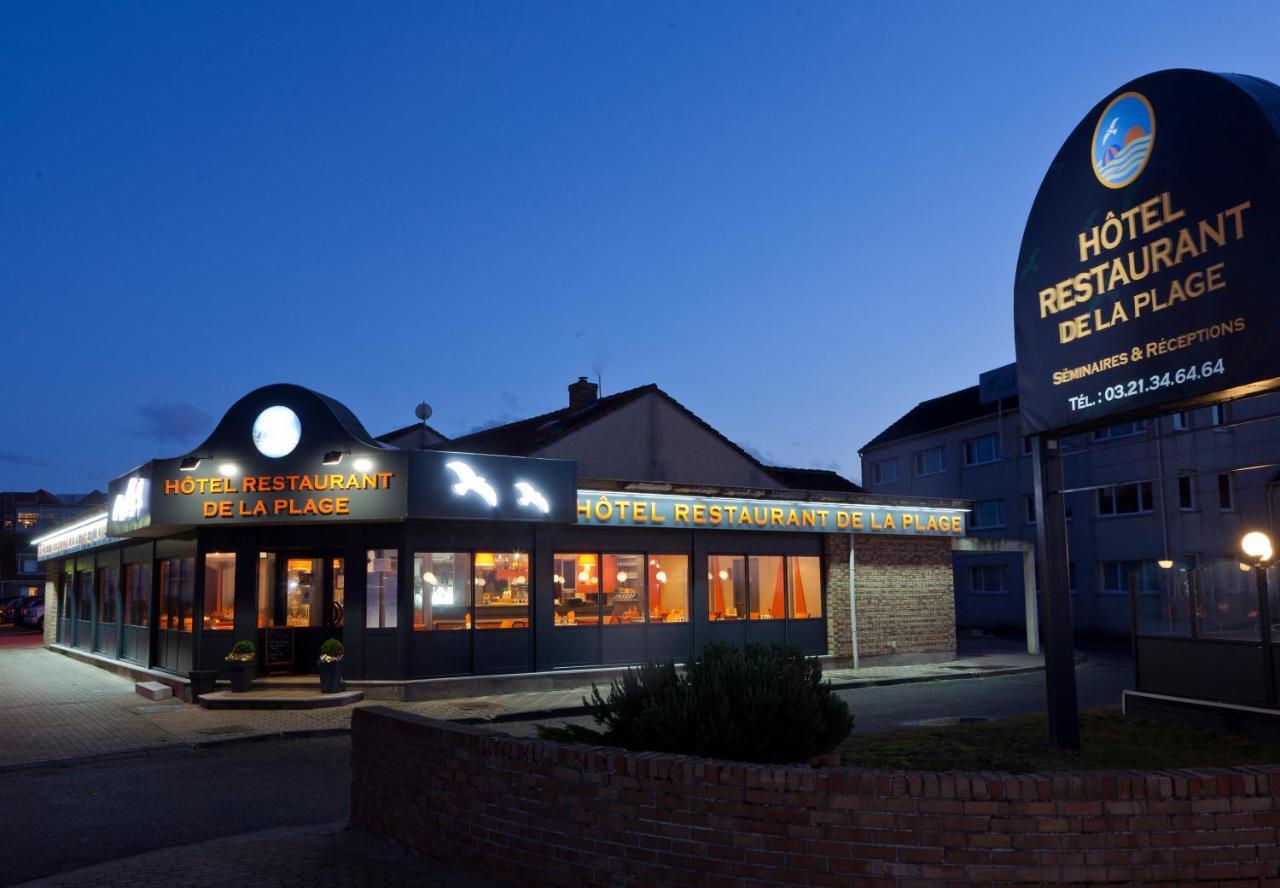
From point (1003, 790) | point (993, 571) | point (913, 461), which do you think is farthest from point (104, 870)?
point (913, 461)

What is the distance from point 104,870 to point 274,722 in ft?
29.0

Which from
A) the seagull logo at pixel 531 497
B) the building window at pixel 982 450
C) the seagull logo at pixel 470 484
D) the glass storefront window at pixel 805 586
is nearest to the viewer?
the seagull logo at pixel 470 484

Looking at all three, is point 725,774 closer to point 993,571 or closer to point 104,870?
point 104,870

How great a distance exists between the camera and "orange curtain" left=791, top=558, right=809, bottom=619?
2334 centimetres

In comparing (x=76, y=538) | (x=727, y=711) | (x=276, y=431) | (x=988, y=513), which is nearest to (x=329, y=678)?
(x=276, y=431)

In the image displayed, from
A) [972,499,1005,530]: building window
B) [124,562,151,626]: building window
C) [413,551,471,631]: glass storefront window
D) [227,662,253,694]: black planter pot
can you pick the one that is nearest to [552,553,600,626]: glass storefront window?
[413,551,471,631]: glass storefront window

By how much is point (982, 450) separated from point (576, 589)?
94.1 ft

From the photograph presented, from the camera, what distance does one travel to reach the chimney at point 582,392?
103 ft

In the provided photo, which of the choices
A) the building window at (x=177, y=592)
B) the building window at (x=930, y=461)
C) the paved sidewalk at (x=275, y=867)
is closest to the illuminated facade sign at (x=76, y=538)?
the building window at (x=177, y=592)

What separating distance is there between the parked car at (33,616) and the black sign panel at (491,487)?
39.6m

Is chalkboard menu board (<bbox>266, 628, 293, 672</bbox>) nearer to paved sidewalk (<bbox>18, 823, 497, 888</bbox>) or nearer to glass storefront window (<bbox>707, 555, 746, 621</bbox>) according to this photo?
glass storefront window (<bbox>707, 555, 746, 621</bbox>)

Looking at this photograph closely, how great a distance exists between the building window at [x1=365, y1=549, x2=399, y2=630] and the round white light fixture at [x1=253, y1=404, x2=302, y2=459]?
247 centimetres

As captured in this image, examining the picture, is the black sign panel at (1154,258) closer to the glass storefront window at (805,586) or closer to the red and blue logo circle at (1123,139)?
the red and blue logo circle at (1123,139)

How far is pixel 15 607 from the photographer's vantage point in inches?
2136
